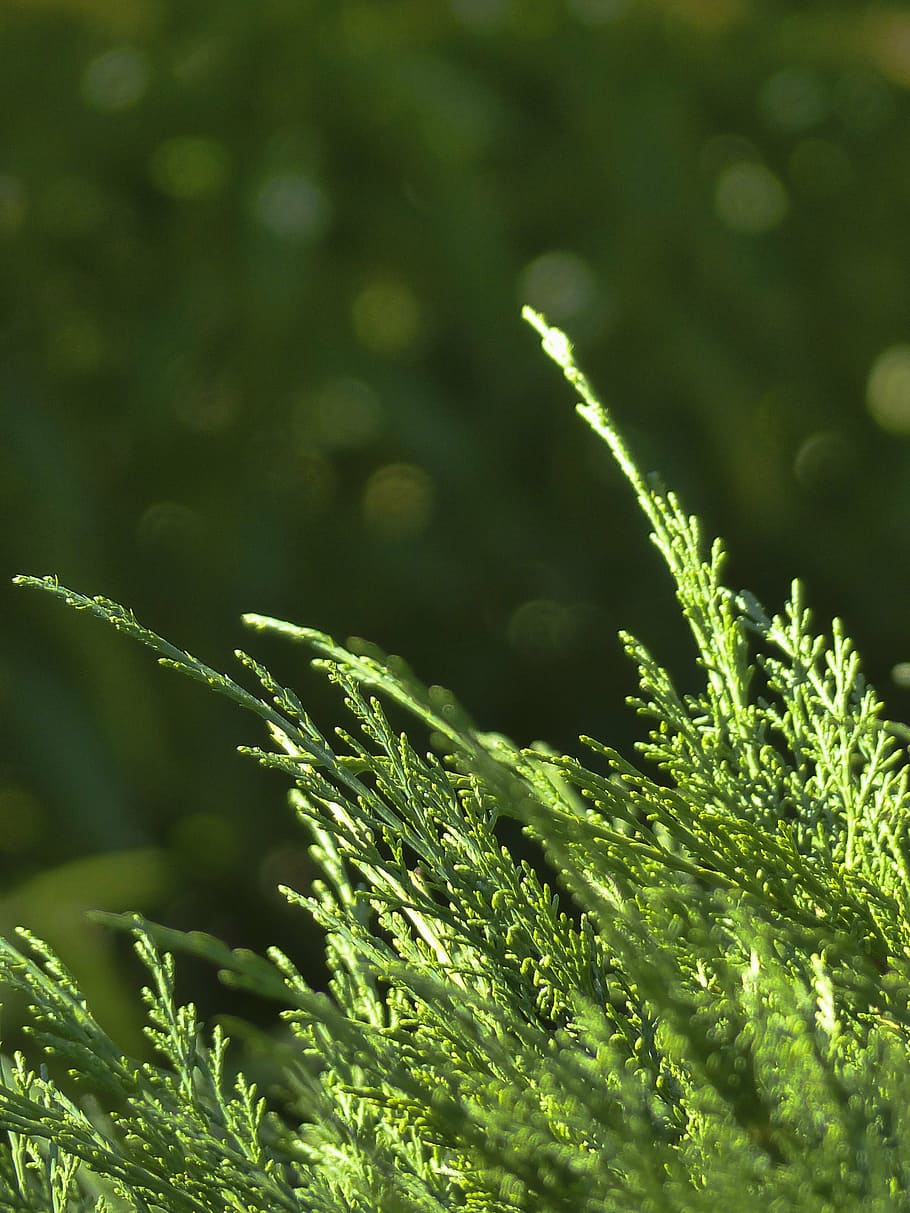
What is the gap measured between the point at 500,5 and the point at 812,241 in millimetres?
519

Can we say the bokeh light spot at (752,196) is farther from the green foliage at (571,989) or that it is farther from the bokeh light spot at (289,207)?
the green foliage at (571,989)

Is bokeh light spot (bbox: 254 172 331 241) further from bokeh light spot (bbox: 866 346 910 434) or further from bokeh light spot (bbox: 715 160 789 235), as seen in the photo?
bokeh light spot (bbox: 866 346 910 434)

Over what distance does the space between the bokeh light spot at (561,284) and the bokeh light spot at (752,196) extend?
0.66ft

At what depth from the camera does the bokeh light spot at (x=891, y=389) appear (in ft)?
5.79

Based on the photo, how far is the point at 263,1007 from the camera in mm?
1548

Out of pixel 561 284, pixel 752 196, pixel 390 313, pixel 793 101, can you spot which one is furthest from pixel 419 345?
pixel 793 101

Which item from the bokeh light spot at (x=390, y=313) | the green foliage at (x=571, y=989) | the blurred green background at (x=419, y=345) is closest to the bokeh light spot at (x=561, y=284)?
the blurred green background at (x=419, y=345)

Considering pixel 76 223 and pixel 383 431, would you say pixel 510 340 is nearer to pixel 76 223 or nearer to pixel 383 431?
pixel 383 431

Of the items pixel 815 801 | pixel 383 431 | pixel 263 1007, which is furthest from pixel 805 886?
pixel 383 431

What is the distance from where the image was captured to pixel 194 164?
1.68m

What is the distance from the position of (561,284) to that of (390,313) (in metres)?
0.23

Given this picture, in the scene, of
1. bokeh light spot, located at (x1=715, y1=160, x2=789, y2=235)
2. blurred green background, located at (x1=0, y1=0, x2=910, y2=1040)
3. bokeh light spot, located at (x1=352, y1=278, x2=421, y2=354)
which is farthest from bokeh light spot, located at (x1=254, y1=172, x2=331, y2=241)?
bokeh light spot, located at (x1=715, y1=160, x2=789, y2=235)

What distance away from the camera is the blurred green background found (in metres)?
1.60

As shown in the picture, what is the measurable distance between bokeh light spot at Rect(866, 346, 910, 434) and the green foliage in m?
1.51
